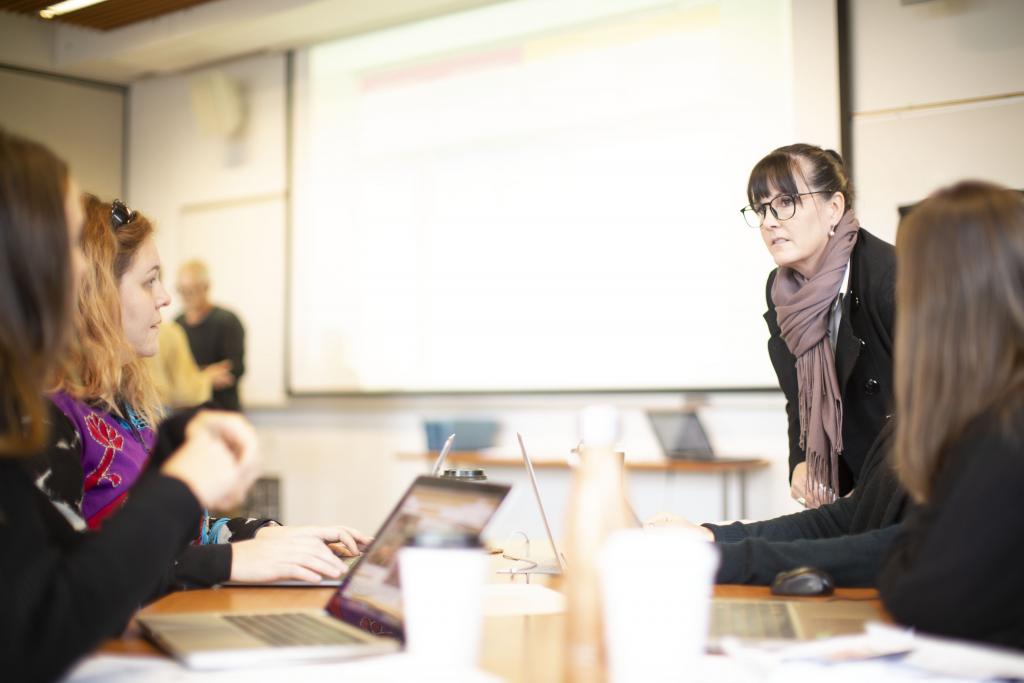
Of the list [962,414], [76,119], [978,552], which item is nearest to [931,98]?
[962,414]

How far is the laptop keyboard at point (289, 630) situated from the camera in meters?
0.99

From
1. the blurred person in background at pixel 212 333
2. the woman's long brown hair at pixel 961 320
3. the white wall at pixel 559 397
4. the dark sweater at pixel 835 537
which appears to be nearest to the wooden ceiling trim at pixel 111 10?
the white wall at pixel 559 397

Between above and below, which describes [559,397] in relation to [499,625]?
above

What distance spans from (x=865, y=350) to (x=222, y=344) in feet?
13.5

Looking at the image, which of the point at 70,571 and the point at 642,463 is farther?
the point at 642,463

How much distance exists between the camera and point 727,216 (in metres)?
4.48

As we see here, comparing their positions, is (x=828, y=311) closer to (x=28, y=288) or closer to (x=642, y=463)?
(x=642, y=463)

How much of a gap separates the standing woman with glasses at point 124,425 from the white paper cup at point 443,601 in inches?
19.4

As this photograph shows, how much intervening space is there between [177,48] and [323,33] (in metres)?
1.00

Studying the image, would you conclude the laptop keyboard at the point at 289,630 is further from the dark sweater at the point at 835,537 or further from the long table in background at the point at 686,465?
the long table in background at the point at 686,465

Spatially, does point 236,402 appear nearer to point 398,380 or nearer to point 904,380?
point 398,380

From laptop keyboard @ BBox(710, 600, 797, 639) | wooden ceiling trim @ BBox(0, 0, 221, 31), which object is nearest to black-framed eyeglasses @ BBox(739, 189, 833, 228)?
laptop keyboard @ BBox(710, 600, 797, 639)

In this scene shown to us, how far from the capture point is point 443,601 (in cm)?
87

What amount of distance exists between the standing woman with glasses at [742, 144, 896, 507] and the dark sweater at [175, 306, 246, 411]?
12.5ft
